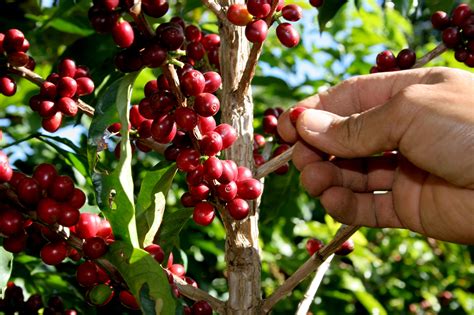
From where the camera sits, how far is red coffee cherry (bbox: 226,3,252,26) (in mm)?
1695

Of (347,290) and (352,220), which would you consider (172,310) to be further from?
(347,290)

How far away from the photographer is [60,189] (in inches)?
61.5

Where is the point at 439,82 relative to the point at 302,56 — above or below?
above

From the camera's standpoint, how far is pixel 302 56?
4223 millimetres

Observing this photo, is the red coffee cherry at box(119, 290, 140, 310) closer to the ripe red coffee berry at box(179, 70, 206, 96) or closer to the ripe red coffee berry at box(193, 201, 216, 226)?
the ripe red coffee berry at box(193, 201, 216, 226)

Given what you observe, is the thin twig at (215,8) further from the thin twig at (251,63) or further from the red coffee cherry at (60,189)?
the red coffee cherry at (60,189)

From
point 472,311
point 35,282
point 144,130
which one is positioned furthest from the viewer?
point 472,311

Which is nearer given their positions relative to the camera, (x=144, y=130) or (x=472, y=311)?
(x=144, y=130)

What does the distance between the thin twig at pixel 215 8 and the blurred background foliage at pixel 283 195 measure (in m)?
0.62

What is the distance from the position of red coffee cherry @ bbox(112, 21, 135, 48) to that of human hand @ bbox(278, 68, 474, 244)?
26.7 inches

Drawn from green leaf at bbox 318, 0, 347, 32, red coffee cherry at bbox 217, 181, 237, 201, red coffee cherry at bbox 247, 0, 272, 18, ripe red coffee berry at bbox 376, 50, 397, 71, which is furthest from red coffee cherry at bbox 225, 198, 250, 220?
green leaf at bbox 318, 0, 347, 32

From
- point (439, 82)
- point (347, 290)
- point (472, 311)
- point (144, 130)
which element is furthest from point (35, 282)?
point (472, 311)

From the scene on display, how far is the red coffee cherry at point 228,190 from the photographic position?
170 cm

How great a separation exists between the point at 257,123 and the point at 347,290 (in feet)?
4.76
